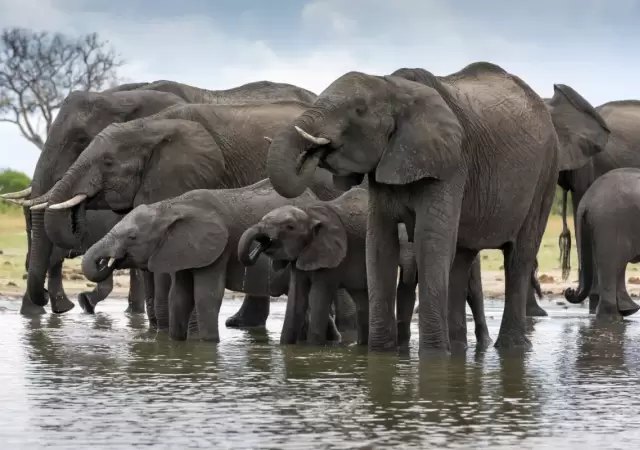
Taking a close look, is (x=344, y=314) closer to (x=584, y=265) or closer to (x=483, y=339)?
(x=483, y=339)

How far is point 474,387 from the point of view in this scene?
9523 mm

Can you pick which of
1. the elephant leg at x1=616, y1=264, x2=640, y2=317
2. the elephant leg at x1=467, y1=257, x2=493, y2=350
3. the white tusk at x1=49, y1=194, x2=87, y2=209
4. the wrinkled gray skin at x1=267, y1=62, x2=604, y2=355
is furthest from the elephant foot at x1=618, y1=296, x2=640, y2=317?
the white tusk at x1=49, y1=194, x2=87, y2=209

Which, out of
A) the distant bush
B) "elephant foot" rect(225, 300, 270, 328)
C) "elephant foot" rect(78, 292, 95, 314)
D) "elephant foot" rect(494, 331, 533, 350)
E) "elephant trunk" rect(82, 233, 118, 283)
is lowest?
"elephant foot" rect(494, 331, 533, 350)

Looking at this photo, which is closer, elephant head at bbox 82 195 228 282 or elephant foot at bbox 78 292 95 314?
elephant head at bbox 82 195 228 282

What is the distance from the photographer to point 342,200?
43.7 ft

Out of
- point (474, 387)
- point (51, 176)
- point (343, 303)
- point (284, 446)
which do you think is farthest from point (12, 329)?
point (284, 446)

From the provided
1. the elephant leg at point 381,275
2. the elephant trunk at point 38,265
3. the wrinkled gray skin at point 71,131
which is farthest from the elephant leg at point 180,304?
the elephant trunk at point 38,265

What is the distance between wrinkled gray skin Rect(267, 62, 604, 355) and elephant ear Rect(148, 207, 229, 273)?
5.14ft

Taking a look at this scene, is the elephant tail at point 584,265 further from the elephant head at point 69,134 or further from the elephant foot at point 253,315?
the elephant head at point 69,134

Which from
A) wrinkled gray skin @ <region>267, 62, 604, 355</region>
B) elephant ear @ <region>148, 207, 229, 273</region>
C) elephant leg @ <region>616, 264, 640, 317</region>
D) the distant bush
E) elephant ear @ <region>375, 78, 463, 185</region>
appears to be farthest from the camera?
the distant bush

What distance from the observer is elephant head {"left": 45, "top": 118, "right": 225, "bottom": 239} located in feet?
47.3

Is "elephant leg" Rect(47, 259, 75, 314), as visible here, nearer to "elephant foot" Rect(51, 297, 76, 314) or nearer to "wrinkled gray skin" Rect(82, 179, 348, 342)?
"elephant foot" Rect(51, 297, 76, 314)

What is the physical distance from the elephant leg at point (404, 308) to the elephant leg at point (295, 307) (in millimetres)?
721

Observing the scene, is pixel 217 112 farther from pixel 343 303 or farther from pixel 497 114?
pixel 497 114
